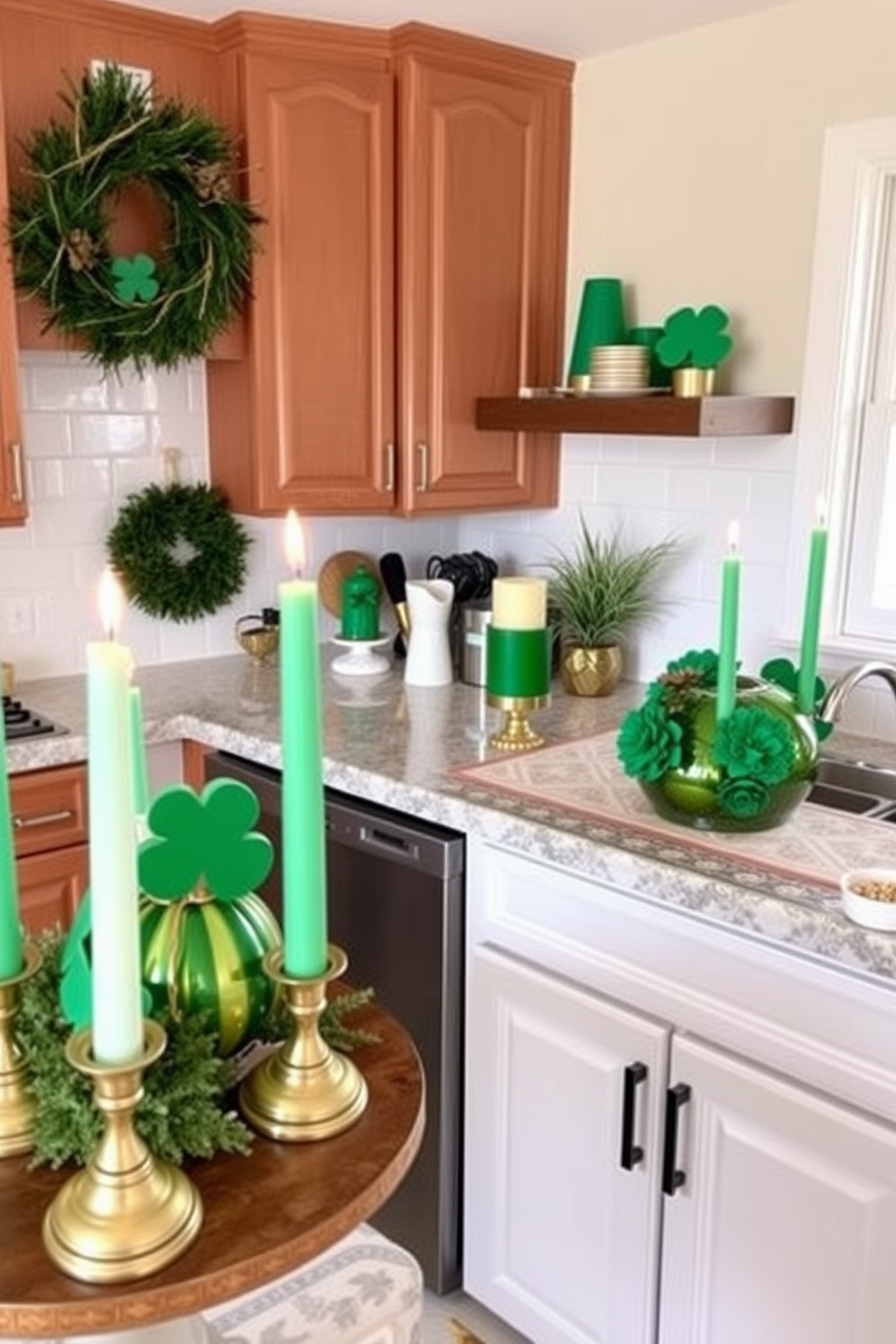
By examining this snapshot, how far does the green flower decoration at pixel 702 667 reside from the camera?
1756 millimetres

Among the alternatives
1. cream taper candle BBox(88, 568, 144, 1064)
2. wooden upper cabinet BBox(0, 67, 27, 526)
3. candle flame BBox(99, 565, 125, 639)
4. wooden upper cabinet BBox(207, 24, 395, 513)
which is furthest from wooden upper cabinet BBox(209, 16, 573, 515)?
cream taper candle BBox(88, 568, 144, 1064)

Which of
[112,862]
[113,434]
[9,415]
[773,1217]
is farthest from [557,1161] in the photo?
[113,434]

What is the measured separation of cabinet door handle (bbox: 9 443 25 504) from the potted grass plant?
1.15 metres

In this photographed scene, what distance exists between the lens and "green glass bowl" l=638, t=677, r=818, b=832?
1645 millimetres

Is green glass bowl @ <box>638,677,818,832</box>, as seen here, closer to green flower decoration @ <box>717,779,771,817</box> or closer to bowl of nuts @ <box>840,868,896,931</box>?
green flower decoration @ <box>717,779,771,817</box>

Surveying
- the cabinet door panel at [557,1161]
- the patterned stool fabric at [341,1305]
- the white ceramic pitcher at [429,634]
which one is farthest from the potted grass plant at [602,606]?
the patterned stool fabric at [341,1305]

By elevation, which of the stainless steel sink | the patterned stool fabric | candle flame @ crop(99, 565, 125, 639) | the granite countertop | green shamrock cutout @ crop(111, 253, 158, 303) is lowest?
the patterned stool fabric

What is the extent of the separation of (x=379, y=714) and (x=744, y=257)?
3.86ft

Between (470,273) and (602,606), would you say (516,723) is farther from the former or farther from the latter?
(470,273)

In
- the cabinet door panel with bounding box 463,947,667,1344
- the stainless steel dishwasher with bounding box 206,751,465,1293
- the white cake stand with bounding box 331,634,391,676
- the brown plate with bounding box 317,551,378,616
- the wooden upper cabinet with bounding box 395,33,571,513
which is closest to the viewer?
the cabinet door panel with bounding box 463,947,667,1344

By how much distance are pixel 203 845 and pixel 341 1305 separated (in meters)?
1.02

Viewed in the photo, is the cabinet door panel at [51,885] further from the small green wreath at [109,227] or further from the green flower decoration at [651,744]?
the green flower decoration at [651,744]

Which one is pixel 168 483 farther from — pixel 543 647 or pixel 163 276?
pixel 543 647

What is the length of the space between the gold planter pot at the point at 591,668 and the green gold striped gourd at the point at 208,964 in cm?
174
